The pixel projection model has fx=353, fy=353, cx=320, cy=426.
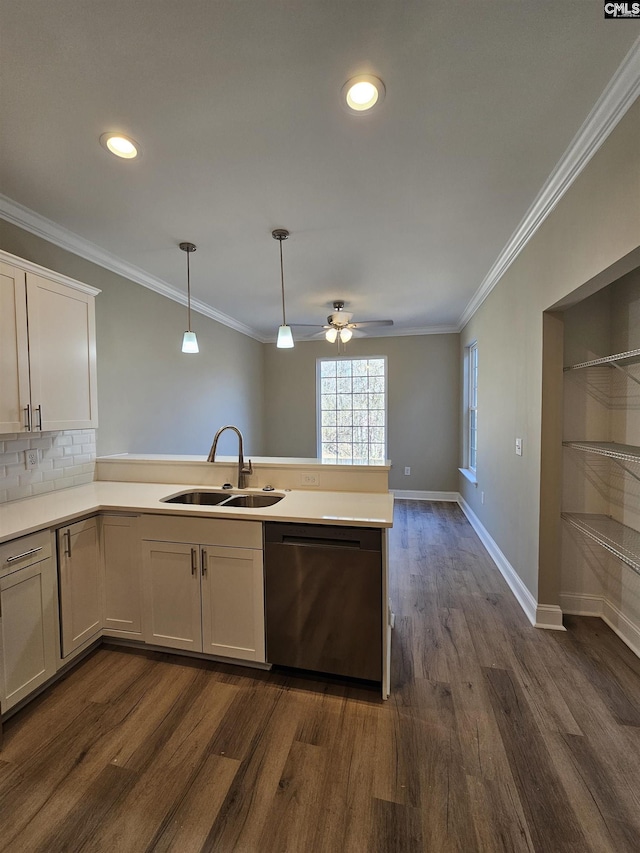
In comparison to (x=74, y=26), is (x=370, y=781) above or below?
below

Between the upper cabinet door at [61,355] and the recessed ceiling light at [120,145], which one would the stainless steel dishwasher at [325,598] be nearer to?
the upper cabinet door at [61,355]

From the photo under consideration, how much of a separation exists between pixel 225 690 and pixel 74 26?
9.35 feet

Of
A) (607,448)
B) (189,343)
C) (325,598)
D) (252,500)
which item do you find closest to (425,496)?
(607,448)

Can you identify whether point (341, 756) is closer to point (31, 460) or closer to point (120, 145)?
point (31, 460)

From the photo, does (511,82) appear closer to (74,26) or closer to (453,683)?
(74,26)

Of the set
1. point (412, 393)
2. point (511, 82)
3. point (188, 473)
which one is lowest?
point (188, 473)

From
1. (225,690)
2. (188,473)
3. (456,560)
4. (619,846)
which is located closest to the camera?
(619,846)

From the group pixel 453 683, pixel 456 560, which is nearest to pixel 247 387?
pixel 456 560

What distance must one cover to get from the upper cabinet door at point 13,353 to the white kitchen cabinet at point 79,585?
677mm

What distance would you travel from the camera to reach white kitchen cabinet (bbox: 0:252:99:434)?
1.93m

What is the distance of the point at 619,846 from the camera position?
46.7 inches

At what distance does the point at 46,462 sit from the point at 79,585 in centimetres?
93

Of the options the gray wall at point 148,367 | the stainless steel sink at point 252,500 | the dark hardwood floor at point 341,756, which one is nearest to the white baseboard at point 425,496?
the gray wall at point 148,367

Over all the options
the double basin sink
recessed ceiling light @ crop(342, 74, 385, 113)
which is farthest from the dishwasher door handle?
recessed ceiling light @ crop(342, 74, 385, 113)
